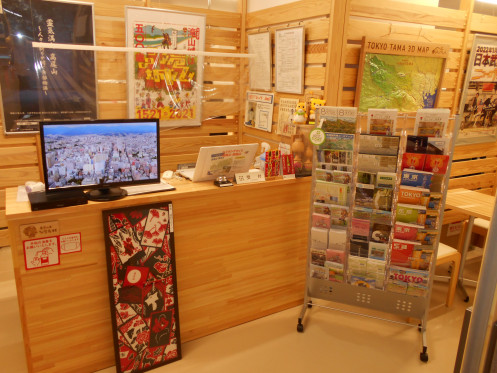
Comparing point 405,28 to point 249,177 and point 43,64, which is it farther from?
point 43,64

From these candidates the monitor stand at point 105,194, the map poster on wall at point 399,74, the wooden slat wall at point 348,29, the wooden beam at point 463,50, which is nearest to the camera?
the monitor stand at point 105,194

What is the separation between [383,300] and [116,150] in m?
1.93

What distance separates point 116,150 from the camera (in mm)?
2145

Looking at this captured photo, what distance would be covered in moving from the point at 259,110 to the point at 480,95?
210 cm

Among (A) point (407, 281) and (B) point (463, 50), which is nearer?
(A) point (407, 281)

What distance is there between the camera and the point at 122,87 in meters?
3.64

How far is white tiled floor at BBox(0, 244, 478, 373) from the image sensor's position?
2365 millimetres

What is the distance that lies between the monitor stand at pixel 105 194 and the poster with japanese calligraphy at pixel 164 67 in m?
1.58

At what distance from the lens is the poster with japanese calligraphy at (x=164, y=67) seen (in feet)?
11.4

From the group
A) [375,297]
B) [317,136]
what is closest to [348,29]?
[317,136]

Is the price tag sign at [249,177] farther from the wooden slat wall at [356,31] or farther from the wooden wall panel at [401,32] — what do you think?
the wooden wall panel at [401,32]

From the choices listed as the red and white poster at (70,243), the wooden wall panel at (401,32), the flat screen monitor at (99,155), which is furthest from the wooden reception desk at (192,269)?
the wooden wall panel at (401,32)

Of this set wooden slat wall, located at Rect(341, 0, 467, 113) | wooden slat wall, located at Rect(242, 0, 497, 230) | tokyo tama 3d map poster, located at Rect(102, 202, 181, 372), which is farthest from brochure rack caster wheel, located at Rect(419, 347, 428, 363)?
wooden slat wall, located at Rect(341, 0, 467, 113)

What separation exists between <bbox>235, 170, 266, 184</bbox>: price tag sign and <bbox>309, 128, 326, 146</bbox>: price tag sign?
1.41 feet
